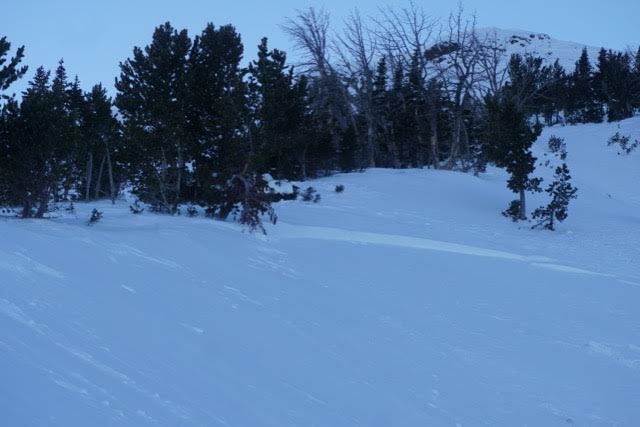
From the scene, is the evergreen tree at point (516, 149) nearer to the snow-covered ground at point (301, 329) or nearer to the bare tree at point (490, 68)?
the snow-covered ground at point (301, 329)

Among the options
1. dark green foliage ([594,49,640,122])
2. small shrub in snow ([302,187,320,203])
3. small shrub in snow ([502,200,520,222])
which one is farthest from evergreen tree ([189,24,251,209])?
dark green foliage ([594,49,640,122])

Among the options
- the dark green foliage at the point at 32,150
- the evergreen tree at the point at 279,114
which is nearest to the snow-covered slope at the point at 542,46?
the evergreen tree at the point at 279,114

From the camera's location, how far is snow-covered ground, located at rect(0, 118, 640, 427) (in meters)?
3.62

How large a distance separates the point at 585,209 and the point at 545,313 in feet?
39.8

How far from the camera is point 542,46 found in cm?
7412

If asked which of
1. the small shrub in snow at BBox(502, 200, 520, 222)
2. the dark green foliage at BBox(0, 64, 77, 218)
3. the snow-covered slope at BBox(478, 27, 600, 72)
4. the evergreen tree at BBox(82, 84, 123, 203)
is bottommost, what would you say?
the small shrub in snow at BBox(502, 200, 520, 222)

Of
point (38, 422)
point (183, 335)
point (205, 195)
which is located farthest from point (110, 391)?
point (205, 195)

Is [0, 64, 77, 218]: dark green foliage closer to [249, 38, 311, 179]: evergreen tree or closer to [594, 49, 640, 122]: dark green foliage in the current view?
[249, 38, 311, 179]: evergreen tree

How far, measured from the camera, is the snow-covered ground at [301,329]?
3.62 meters

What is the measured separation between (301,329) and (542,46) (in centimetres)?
7946

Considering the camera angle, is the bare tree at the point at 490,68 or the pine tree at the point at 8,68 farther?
the bare tree at the point at 490,68

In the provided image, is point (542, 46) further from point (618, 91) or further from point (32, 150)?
point (32, 150)

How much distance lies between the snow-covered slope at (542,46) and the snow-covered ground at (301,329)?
197ft

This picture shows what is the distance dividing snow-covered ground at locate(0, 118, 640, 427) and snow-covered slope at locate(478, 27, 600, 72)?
197 ft
